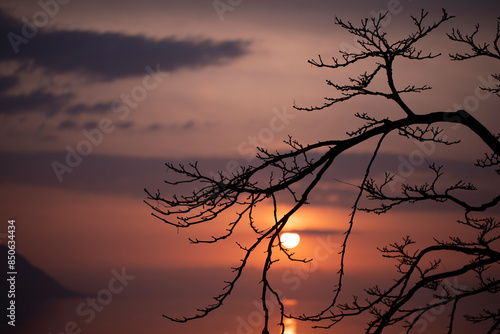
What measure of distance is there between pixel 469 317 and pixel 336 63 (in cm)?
395

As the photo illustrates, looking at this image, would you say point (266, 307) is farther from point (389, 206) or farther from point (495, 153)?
point (495, 153)

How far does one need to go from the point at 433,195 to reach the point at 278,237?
93.6 inches

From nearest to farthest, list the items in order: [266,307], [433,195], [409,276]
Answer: [266,307] < [409,276] < [433,195]

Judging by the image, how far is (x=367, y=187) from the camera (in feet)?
25.6

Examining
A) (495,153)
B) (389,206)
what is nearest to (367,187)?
(389,206)

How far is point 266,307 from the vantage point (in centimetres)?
658

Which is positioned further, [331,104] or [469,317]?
[469,317]

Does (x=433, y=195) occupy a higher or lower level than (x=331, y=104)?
lower

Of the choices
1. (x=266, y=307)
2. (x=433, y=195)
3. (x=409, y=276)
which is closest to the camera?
(x=266, y=307)

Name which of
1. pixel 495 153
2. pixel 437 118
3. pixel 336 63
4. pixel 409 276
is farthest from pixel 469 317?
pixel 336 63

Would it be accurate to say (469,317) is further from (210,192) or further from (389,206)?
(210,192)

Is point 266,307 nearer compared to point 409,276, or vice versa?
point 266,307

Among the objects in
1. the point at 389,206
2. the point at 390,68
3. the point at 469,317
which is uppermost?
the point at 390,68

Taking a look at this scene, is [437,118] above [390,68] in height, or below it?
below
